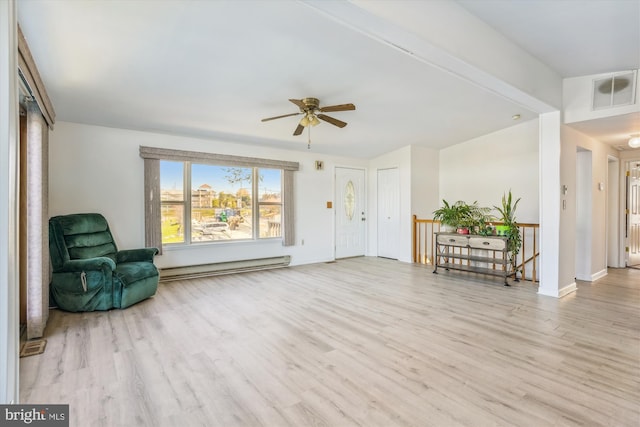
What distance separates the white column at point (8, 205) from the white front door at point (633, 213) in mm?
8666

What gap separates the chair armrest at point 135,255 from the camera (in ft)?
14.1

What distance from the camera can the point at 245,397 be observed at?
6.63 feet

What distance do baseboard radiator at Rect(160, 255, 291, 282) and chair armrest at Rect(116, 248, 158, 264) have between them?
597 mm

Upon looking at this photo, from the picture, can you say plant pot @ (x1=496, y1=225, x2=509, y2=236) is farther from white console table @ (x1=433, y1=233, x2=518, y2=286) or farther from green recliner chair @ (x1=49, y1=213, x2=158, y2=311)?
green recliner chair @ (x1=49, y1=213, x2=158, y2=311)

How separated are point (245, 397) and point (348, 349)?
97 cm

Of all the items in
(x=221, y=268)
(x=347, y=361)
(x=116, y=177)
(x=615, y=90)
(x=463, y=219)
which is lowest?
(x=347, y=361)

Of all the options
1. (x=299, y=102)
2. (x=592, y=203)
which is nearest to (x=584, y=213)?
(x=592, y=203)

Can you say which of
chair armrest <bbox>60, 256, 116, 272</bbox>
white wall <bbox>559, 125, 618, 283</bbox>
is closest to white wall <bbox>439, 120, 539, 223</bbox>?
white wall <bbox>559, 125, 618, 283</bbox>

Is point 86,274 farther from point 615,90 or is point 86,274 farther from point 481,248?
point 615,90

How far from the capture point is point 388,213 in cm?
729

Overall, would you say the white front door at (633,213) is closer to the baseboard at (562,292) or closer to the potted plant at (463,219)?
the baseboard at (562,292)

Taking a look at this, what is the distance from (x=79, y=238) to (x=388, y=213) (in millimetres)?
5660

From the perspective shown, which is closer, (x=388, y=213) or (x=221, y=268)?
(x=221, y=268)

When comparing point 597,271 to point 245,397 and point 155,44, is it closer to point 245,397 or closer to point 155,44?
point 245,397
